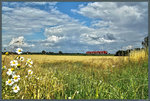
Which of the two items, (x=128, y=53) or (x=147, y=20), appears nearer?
(x=147, y=20)

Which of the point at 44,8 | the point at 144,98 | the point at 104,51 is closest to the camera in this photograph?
the point at 144,98

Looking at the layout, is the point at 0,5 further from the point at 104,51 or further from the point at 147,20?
the point at 147,20

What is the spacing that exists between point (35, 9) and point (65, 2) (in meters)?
0.63

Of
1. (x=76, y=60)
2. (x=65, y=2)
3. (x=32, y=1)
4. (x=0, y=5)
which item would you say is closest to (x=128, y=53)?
(x=76, y=60)

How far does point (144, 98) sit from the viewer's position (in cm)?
341

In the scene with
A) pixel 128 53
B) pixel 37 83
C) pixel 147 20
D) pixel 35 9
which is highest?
pixel 35 9

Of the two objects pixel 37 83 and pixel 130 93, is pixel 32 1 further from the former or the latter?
pixel 130 93

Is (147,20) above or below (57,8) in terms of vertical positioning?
below

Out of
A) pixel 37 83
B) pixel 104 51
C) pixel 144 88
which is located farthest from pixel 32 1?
pixel 144 88

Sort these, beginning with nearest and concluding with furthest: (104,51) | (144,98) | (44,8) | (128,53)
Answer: (144,98)
(44,8)
(104,51)
(128,53)

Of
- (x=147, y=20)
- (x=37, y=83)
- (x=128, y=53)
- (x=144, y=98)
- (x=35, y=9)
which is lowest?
(x=144, y=98)

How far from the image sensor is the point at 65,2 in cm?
359

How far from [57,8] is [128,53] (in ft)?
10.2

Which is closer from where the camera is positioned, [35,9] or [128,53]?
[35,9]
